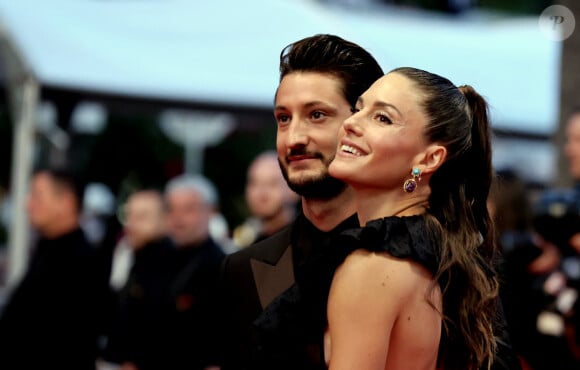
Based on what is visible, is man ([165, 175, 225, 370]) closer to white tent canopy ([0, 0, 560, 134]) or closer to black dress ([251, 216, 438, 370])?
white tent canopy ([0, 0, 560, 134])

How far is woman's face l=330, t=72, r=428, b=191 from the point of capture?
2.05 metres

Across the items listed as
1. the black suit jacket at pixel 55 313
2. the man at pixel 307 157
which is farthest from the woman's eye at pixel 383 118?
the black suit jacket at pixel 55 313


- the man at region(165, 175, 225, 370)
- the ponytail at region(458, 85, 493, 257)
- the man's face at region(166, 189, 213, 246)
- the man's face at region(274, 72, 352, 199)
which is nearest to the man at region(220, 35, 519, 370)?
the man's face at region(274, 72, 352, 199)

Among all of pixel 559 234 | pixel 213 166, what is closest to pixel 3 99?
pixel 559 234

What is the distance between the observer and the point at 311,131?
2670 mm

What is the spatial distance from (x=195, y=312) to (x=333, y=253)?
3.90m

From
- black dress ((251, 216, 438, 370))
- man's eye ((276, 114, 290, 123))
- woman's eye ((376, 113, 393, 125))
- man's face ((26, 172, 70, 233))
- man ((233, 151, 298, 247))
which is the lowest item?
man's face ((26, 172, 70, 233))

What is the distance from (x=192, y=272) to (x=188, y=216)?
66cm

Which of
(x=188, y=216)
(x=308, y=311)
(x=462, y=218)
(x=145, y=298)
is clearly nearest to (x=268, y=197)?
(x=188, y=216)

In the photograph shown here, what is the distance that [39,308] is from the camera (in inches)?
225

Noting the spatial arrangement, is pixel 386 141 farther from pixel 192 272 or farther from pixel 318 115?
pixel 192 272

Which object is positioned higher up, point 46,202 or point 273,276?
point 273,276

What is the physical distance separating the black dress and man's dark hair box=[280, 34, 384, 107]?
683mm

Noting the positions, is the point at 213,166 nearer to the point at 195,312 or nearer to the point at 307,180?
the point at 195,312
